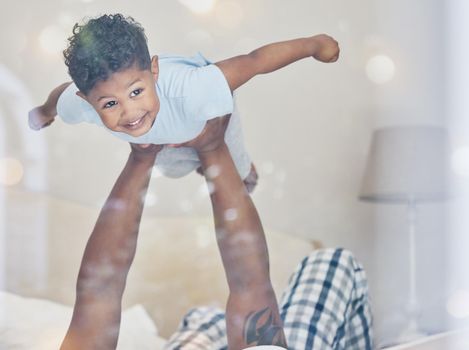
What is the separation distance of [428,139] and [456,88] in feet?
0.50

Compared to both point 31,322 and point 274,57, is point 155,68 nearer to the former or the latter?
point 274,57

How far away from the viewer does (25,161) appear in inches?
39.7

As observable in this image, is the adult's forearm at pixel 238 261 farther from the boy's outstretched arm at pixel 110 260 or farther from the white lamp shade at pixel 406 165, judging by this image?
the white lamp shade at pixel 406 165

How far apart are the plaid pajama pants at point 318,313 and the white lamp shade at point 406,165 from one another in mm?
184

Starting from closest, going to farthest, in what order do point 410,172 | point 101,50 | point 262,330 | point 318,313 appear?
point 101,50, point 262,330, point 318,313, point 410,172

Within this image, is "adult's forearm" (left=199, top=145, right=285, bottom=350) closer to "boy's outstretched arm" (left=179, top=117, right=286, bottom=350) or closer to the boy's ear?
"boy's outstretched arm" (left=179, top=117, right=286, bottom=350)

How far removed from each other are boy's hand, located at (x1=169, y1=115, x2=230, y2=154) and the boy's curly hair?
0.46ft

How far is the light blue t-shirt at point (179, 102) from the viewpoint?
1.02 m

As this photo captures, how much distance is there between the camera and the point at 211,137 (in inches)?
43.1

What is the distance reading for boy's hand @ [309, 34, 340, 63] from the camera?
1.22 metres

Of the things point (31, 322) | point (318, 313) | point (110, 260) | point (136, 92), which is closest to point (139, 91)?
point (136, 92)

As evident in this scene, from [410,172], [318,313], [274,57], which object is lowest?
[318,313]

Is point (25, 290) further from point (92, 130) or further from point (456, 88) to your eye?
point (456, 88)

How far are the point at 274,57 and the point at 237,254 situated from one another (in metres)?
0.35
